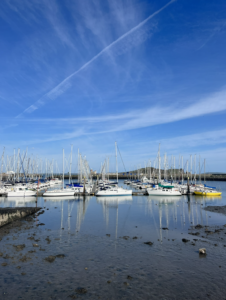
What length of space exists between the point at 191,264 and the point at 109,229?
1282cm

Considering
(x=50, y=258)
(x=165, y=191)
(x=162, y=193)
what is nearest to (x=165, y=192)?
(x=165, y=191)

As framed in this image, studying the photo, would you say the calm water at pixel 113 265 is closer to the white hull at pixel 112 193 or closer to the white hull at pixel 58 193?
the white hull at pixel 58 193

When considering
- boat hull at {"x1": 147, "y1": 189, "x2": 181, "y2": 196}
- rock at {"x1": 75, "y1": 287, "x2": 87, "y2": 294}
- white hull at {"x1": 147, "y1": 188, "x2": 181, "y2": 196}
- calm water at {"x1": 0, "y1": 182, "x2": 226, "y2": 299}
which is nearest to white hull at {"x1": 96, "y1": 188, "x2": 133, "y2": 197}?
boat hull at {"x1": 147, "y1": 189, "x2": 181, "y2": 196}

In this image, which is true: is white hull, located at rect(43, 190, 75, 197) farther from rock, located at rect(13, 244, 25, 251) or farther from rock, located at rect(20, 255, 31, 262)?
rock, located at rect(20, 255, 31, 262)

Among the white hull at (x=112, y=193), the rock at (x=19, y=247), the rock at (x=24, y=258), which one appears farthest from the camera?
the white hull at (x=112, y=193)

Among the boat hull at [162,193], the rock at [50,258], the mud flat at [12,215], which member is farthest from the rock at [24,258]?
the boat hull at [162,193]

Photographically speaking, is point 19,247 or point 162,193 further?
point 162,193

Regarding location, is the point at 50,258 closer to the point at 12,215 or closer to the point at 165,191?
the point at 12,215

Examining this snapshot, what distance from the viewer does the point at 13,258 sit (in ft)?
59.5

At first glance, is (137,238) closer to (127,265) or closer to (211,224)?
(127,265)

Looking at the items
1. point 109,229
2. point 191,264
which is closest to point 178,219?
point 109,229

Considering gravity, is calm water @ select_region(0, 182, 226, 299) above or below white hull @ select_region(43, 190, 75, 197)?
below

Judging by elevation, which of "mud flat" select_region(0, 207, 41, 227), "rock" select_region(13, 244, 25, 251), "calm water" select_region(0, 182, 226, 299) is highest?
"mud flat" select_region(0, 207, 41, 227)

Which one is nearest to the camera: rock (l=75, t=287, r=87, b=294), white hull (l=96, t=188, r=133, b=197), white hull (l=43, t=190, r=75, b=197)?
rock (l=75, t=287, r=87, b=294)
